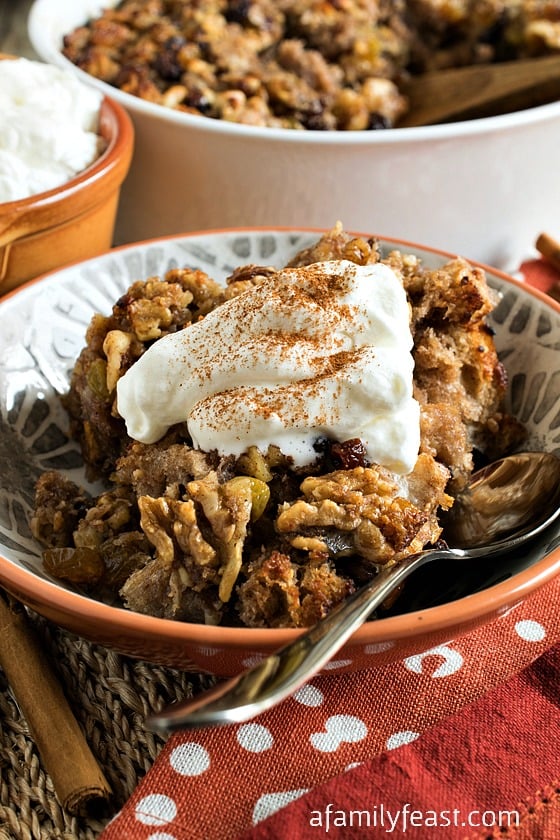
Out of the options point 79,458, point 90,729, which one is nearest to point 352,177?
point 79,458

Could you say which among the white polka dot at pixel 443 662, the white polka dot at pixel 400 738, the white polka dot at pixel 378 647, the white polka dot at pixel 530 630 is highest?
the white polka dot at pixel 378 647

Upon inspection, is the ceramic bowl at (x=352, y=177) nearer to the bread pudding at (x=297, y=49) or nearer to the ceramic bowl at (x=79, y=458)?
the bread pudding at (x=297, y=49)

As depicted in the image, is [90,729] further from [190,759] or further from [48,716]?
[190,759]

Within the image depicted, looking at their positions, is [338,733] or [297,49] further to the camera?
[297,49]

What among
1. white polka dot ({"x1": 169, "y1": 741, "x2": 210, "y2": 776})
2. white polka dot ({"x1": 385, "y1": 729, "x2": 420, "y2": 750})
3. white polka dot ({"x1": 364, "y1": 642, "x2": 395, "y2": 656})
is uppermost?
white polka dot ({"x1": 364, "y1": 642, "x2": 395, "y2": 656})

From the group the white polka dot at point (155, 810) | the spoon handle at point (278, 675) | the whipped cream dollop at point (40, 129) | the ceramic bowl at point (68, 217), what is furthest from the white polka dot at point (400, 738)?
the whipped cream dollop at point (40, 129)

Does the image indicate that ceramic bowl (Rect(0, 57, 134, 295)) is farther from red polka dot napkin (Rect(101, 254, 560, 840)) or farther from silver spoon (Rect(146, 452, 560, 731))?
red polka dot napkin (Rect(101, 254, 560, 840))

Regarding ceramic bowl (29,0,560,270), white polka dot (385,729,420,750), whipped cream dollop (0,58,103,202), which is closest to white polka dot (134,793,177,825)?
white polka dot (385,729,420,750)
